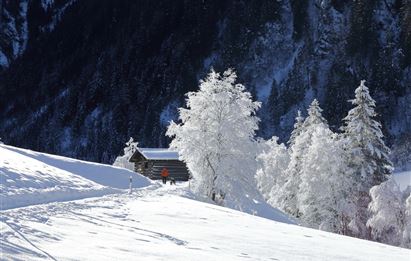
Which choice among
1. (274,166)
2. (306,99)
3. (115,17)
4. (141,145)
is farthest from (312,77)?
(115,17)

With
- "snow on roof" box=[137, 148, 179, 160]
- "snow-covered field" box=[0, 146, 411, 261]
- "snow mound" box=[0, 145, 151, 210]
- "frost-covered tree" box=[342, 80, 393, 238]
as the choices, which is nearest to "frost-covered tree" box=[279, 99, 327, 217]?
"frost-covered tree" box=[342, 80, 393, 238]

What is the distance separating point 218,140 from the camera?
35.8 metres

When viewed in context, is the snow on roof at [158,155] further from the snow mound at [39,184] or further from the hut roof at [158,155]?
the snow mound at [39,184]

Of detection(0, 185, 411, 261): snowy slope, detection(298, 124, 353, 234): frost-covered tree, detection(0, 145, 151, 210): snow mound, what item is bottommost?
detection(0, 185, 411, 261): snowy slope

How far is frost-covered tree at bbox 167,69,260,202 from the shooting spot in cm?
3559

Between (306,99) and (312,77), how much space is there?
6.62 meters

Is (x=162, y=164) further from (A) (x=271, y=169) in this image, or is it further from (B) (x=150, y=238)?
(B) (x=150, y=238)

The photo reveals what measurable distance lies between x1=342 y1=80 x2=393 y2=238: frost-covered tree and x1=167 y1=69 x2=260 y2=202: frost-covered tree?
871 cm

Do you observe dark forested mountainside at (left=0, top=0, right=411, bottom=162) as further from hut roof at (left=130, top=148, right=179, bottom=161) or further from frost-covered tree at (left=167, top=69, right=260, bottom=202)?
frost-covered tree at (left=167, top=69, right=260, bottom=202)

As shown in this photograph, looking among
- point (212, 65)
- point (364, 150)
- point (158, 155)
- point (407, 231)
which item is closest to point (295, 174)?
point (364, 150)

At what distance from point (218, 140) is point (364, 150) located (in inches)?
488

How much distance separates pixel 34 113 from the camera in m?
188

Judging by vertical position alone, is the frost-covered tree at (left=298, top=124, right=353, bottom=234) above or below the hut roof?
below

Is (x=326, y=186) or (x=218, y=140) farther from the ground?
(x=218, y=140)
